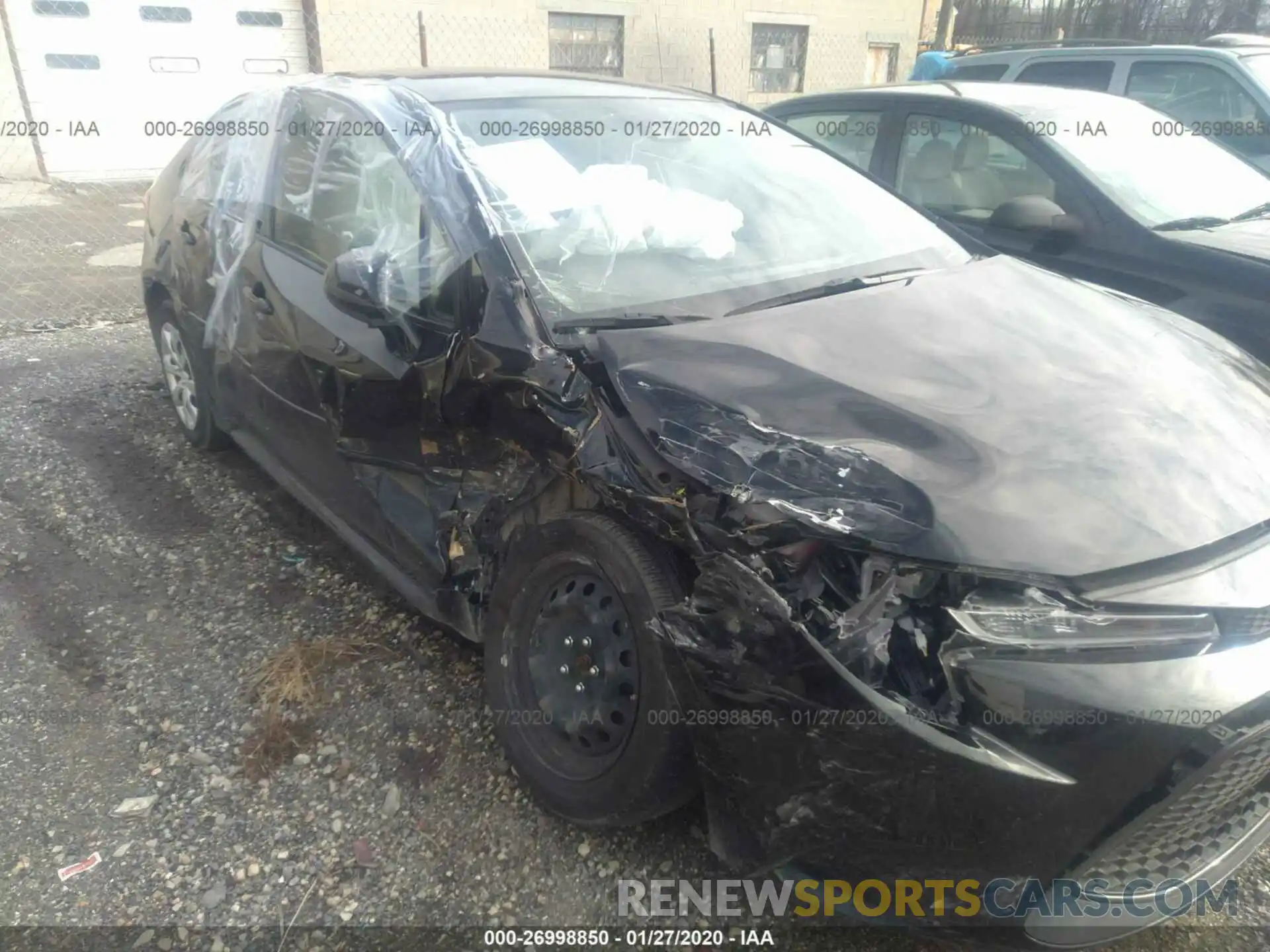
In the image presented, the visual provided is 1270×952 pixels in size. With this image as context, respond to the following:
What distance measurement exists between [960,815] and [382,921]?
130cm

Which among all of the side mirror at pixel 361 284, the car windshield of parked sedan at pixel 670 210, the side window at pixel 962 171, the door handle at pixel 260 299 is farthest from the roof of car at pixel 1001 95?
the door handle at pixel 260 299

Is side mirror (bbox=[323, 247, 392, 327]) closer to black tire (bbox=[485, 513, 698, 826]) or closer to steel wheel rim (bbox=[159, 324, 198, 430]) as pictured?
black tire (bbox=[485, 513, 698, 826])

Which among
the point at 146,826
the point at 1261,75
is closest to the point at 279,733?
the point at 146,826

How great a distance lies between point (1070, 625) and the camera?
1571mm

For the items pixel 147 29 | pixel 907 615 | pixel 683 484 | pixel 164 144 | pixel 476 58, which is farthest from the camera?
pixel 476 58

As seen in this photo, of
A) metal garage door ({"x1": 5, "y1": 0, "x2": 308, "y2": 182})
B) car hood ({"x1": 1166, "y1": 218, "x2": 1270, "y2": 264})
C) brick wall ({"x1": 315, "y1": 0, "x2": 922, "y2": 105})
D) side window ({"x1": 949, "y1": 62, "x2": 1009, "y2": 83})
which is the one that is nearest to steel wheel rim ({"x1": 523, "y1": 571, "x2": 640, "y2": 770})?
car hood ({"x1": 1166, "y1": 218, "x2": 1270, "y2": 264})

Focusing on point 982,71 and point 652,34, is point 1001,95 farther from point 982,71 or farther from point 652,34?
point 652,34

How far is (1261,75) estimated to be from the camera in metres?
5.94

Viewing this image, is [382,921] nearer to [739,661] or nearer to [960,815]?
[739,661]

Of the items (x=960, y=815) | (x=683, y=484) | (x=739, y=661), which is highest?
(x=683, y=484)

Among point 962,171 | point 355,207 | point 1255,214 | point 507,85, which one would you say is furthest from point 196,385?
point 1255,214

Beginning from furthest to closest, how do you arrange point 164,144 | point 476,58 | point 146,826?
point 476,58 < point 164,144 < point 146,826

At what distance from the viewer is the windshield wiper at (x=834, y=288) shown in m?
2.37

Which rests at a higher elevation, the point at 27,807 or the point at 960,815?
the point at 960,815
